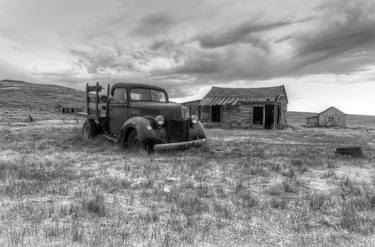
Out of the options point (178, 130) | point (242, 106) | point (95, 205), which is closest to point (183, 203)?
point (95, 205)

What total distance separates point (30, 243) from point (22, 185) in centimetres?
223

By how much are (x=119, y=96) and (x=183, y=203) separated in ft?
20.4

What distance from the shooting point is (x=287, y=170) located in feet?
20.3

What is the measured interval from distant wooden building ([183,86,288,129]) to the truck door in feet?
52.9

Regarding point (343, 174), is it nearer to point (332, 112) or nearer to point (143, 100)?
point (143, 100)

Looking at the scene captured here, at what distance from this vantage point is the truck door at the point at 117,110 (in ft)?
29.1

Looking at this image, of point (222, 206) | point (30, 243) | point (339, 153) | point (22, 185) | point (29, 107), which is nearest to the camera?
point (30, 243)

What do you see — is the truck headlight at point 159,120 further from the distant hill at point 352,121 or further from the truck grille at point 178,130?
the distant hill at point 352,121

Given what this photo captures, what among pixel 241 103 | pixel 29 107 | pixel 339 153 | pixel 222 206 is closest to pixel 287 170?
pixel 222 206

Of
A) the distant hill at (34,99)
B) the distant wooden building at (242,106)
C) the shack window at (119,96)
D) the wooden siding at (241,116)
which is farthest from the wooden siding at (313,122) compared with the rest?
the distant hill at (34,99)

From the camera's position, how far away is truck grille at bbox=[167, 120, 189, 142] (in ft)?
26.6

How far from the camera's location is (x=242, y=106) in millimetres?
24562

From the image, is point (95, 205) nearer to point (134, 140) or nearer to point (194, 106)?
point (134, 140)

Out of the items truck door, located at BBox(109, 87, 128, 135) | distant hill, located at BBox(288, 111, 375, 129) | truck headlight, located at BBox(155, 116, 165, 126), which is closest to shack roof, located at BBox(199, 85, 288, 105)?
distant hill, located at BBox(288, 111, 375, 129)
